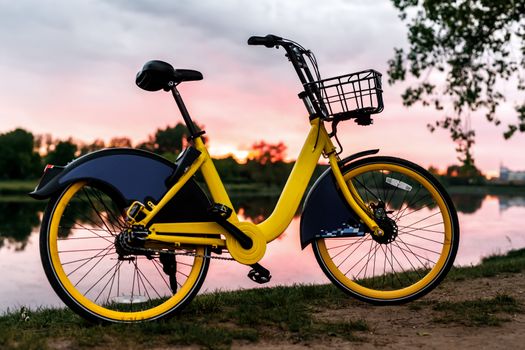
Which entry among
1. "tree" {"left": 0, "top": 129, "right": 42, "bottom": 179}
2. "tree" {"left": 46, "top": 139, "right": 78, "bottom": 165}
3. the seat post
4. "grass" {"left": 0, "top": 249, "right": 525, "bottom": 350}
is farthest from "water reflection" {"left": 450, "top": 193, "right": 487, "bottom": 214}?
"tree" {"left": 0, "top": 129, "right": 42, "bottom": 179}

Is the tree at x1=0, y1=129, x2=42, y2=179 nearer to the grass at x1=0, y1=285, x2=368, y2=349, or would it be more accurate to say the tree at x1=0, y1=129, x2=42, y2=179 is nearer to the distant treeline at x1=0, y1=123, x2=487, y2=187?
the distant treeline at x1=0, y1=123, x2=487, y2=187

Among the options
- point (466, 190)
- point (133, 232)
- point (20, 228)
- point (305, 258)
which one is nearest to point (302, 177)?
point (133, 232)

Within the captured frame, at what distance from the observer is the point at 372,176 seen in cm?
459

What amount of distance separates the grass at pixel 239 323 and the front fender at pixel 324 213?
2.01 ft

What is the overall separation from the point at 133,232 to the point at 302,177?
4.37ft

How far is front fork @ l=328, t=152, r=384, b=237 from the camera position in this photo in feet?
14.1

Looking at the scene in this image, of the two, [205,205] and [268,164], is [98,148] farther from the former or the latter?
[205,205]

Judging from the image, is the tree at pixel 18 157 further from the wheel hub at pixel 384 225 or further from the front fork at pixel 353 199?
the wheel hub at pixel 384 225

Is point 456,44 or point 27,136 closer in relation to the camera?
point 456,44

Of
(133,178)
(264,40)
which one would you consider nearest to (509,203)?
(264,40)

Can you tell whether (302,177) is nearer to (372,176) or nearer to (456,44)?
(372,176)

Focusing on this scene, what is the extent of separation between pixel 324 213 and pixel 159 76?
1605 mm

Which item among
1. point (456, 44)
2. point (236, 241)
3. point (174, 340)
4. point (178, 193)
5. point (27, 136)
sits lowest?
point (174, 340)

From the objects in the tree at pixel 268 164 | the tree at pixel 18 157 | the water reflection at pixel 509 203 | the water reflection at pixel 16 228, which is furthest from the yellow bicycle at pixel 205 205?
the tree at pixel 18 157
